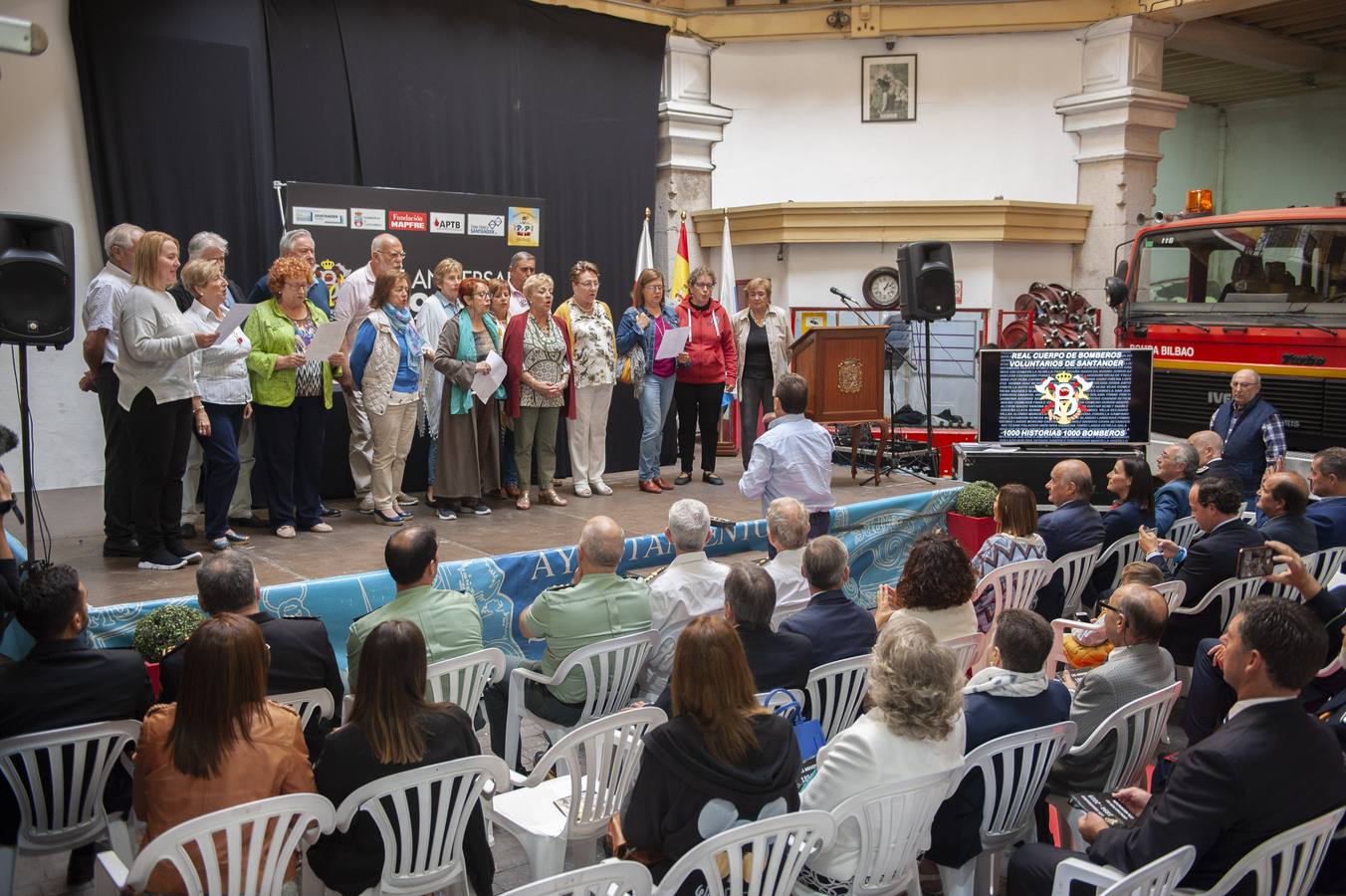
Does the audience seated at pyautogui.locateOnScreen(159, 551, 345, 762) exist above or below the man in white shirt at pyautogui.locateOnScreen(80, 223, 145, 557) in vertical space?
below

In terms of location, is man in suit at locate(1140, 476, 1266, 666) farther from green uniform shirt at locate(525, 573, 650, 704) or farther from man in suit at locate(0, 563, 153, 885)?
man in suit at locate(0, 563, 153, 885)

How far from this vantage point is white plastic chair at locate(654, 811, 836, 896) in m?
2.15

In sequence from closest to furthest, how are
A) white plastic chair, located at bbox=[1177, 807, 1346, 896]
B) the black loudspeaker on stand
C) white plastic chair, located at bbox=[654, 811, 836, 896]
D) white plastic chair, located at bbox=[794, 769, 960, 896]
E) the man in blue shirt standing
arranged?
white plastic chair, located at bbox=[654, 811, 836, 896]
white plastic chair, located at bbox=[1177, 807, 1346, 896]
white plastic chair, located at bbox=[794, 769, 960, 896]
the black loudspeaker on stand
the man in blue shirt standing

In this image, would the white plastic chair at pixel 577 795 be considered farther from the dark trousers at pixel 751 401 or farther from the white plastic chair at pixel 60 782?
the dark trousers at pixel 751 401

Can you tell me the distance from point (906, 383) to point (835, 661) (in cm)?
704

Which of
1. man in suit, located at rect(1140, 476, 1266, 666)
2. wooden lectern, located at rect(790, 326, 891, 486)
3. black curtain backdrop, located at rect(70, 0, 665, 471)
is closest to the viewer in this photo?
man in suit, located at rect(1140, 476, 1266, 666)

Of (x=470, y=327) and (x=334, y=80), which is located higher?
(x=334, y=80)

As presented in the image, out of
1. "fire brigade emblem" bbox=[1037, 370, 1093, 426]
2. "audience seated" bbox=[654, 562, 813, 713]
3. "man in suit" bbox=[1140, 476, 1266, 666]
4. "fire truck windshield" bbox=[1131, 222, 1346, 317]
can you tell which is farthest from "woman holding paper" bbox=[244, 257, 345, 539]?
"fire truck windshield" bbox=[1131, 222, 1346, 317]

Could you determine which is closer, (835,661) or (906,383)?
(835,661)

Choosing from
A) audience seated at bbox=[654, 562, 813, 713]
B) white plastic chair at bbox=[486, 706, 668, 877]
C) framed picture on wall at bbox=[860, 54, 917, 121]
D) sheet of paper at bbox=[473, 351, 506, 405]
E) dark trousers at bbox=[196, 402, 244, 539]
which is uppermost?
framed picture on wall at bbox=[860, 54, 917, 121]

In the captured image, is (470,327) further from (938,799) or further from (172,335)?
(938,799)

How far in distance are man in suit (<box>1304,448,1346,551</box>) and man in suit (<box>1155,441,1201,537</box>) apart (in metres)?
0.58

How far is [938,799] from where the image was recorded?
2.68m

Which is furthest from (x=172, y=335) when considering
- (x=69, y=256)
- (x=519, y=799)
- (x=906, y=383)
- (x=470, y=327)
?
(x=906, y=383)
